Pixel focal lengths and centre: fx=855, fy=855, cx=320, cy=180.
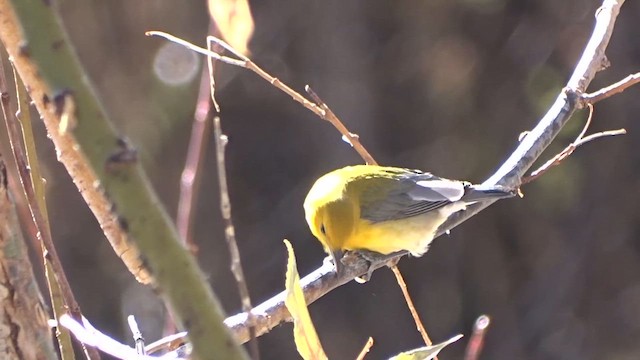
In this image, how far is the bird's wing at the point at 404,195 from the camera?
10.1 feet

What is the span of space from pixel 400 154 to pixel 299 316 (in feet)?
12.9

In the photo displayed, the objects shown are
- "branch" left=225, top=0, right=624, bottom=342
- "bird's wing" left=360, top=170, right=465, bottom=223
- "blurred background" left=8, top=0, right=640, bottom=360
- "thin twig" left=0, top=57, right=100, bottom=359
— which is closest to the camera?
"thin twig" left=0, top=57, right=100, bottom=359

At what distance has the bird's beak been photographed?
2.25 m

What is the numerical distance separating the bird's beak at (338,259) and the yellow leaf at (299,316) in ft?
4.06

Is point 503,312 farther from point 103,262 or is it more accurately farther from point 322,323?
point 103,262

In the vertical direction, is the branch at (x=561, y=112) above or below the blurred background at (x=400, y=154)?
below

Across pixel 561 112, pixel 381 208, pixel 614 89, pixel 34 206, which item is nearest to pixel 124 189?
pixel 34 206

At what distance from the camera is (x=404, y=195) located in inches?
128

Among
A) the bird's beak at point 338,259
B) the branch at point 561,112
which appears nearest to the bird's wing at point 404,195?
the bird's beak at point 338,259

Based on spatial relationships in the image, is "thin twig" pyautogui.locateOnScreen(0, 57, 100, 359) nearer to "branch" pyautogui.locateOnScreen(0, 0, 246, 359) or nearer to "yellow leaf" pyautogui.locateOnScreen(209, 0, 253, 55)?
"branch" pyautogui.locateOnScreen(0, 0, 246, 359)

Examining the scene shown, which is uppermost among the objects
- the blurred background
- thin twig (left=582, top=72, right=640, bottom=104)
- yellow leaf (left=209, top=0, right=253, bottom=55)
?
the blurred background

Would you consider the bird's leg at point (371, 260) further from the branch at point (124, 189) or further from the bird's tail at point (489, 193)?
the branch at point (124, 189)

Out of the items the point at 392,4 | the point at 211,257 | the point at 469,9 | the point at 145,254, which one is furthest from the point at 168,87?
the point at 145,254

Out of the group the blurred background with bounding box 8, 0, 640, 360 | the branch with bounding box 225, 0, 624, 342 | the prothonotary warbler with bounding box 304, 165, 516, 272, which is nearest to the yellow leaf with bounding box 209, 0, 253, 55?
the branch with bounding box 225, 0, 624, 342
